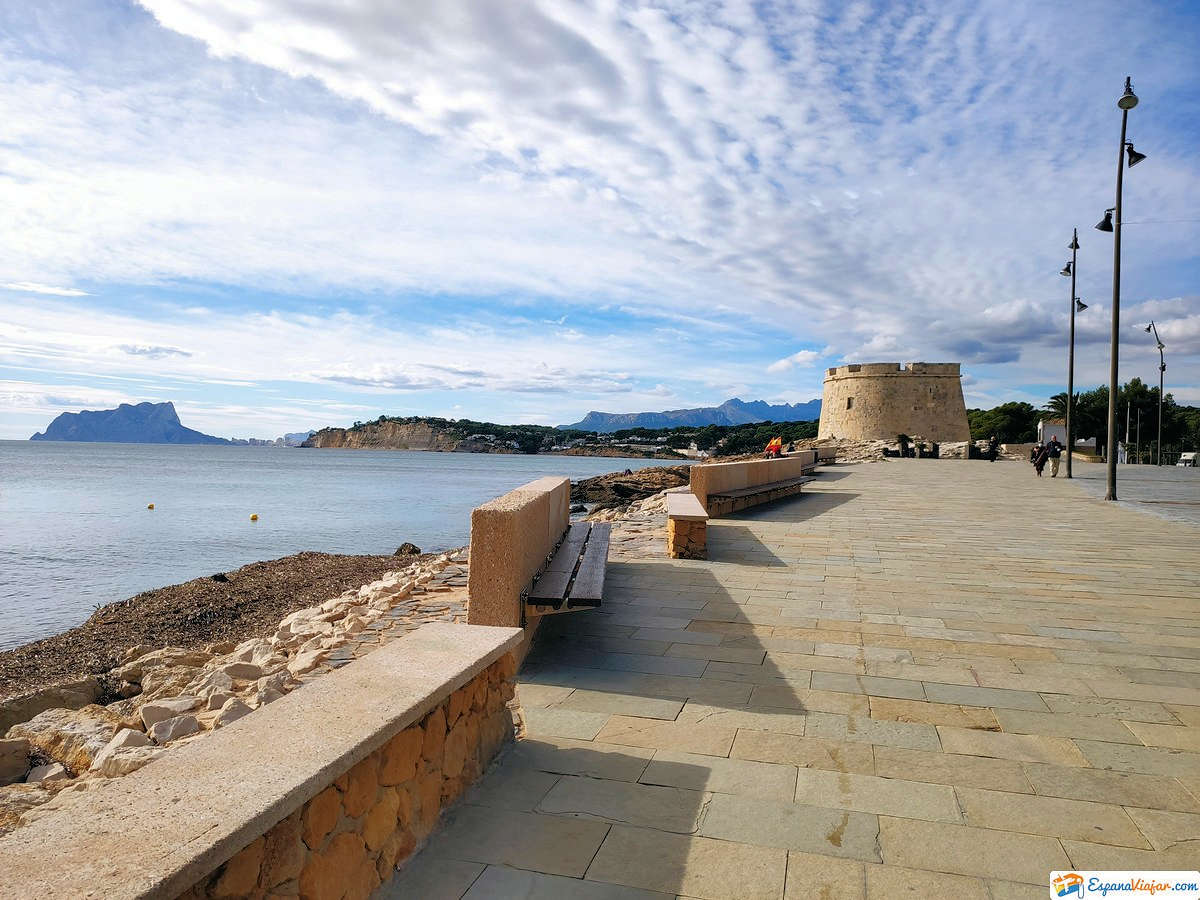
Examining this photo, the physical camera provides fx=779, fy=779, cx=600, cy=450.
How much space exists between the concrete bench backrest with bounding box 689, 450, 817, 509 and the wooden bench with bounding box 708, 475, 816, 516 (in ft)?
0.36

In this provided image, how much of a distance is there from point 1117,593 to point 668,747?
5609mm

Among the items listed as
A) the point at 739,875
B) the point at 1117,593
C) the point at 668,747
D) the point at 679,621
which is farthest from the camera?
the point at 1117,593

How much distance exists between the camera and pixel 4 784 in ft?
14.3

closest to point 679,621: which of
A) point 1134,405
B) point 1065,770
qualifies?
point 1065,770

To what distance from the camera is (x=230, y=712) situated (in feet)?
15.6

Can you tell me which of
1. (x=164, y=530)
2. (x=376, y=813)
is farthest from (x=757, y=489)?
(x=164, y=530)

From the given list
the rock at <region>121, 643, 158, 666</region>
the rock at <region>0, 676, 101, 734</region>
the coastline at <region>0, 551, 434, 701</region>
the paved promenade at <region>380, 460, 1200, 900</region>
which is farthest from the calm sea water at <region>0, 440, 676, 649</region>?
the paved promenade at <region>380, 460, 1200, 900</region>

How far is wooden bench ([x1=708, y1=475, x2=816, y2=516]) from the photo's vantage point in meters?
12.7

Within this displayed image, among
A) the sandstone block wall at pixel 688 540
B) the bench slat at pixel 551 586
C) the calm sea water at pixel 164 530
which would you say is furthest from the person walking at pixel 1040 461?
the bench slat at pixel 551 586

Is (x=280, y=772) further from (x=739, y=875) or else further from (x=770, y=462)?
(x=770, y=462)

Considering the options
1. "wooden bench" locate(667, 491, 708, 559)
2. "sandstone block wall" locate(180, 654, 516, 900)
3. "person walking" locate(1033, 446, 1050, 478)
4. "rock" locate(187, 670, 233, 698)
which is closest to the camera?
"sandstone block wall" locate(180, 654, 516, 900)

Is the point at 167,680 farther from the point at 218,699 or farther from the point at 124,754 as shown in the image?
the point at 124,754

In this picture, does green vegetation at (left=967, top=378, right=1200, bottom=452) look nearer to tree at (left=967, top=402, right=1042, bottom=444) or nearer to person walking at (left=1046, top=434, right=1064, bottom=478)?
tree at (left=967, top=402, right=1042, bottom=444)
